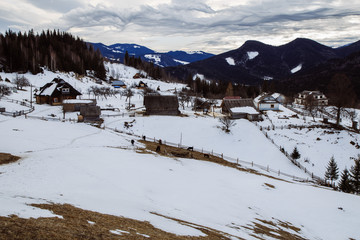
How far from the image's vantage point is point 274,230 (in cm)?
1423

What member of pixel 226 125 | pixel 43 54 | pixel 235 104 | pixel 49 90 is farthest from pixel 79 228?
pixel 43 54

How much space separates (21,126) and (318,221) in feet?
127

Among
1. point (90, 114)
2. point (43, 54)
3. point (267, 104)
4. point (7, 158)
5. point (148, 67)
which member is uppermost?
point (148, 67)

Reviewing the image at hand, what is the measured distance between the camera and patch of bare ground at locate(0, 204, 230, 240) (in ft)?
23.7

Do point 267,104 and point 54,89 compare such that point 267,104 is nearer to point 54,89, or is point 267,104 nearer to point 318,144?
point 318,144

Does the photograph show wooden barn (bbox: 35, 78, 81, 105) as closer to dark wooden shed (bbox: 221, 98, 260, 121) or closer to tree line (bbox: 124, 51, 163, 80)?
dark wooden shed (bbox: 221, 98, 260, 121)

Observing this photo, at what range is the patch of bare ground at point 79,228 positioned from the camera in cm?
724

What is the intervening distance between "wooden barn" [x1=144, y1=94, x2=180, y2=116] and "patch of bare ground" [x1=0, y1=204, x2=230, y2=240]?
159ft

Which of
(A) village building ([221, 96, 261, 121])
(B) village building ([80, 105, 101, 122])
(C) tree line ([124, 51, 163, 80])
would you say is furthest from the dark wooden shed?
(C) tree line ([124, 51, 163, 80])

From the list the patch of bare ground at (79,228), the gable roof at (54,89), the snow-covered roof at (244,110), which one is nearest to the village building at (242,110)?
the snow-covered roof at (244,110)

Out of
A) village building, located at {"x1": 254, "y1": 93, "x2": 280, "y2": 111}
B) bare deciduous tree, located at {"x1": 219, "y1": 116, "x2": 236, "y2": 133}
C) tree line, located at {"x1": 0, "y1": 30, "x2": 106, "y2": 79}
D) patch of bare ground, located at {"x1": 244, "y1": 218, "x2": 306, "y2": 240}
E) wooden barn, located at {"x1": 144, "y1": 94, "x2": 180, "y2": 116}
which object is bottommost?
patch of bare ground, located at {"x1": 244, "y1": 218, "x2": 306, "y2": 240}

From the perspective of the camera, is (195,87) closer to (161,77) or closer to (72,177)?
(161,77)

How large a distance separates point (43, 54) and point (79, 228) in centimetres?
13267

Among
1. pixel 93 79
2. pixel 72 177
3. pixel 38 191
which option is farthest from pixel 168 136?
pixel 93 79
